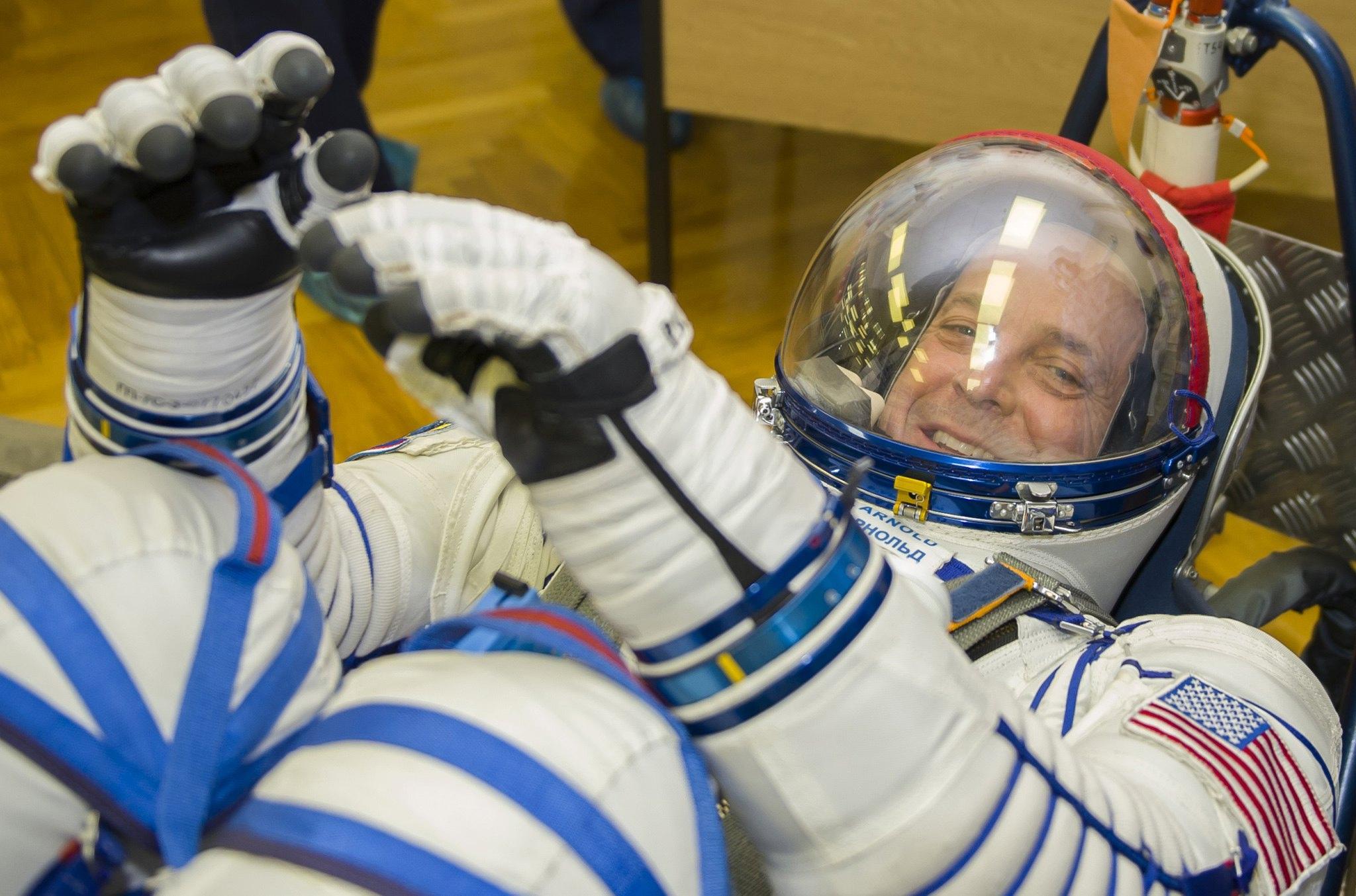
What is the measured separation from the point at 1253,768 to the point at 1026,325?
0.43m

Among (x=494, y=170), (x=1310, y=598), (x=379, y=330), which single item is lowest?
(x=494, y=170)

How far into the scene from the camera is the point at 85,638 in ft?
1.87

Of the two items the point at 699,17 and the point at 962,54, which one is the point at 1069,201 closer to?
the point at 962,54

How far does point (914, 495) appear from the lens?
1062 millimetres

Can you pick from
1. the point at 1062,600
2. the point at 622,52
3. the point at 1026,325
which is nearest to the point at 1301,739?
the point at 1062,600

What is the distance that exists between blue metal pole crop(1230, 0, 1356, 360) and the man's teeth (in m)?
0.39

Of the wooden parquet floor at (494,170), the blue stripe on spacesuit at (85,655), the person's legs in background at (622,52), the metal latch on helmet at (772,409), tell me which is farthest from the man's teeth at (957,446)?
the person's legs in background at (622,52)

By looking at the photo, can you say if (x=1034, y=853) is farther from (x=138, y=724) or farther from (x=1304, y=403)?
(x=1304, y=403)

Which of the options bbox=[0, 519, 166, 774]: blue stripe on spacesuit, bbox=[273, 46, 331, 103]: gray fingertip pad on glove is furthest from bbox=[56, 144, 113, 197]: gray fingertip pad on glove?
bbox=[0, 519, 166, 774]: blue stripe on spacesuit

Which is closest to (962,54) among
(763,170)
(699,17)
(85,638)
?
(699,17)

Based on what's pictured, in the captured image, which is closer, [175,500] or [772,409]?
[175,500]

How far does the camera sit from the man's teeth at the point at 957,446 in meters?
1.09

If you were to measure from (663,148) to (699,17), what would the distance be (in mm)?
258

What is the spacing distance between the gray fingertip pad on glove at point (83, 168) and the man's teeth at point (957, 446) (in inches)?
28.3
